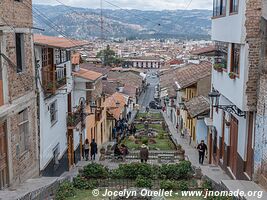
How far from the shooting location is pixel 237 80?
16422 millimetres

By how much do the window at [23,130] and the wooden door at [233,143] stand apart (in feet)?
28.3

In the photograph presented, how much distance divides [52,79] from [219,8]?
8355 mm

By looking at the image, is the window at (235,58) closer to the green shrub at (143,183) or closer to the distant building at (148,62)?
the green shrub at (143,183)

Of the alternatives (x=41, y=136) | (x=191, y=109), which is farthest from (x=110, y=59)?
(x=41, y=136)

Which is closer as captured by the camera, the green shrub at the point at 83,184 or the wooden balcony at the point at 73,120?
the green shrub at the point at 83,184

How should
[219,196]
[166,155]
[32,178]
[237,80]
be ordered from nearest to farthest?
1. [219,196]
2. [237,80]
3. [32,178]
4. [166,155]

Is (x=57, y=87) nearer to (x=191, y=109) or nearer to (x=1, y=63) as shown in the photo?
(x=1, y=63)

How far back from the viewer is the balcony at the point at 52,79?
19703 mm

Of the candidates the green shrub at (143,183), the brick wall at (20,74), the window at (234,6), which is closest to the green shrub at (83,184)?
the green shrub at (143,183)

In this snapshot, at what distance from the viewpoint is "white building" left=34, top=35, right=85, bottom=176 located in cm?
1938

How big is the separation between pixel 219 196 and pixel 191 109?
14483 mm

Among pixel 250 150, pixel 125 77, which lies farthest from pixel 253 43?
pixel 125 77

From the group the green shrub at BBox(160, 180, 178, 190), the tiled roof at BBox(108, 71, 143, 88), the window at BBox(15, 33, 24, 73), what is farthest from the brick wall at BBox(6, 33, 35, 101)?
the tiled roof at BBox(108, 71, 143, 88)

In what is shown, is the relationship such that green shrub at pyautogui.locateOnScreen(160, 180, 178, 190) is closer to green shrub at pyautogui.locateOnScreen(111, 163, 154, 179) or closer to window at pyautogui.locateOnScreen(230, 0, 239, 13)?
green shrub at pyautogui.locateOnScreen(111, 163, 154, 179)
